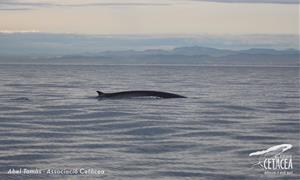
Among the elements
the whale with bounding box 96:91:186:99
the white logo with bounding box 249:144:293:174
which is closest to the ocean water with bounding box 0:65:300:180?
the white logo with bounding box 249:144:293:174

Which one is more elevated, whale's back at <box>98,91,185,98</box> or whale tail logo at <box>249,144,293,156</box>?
whale's back at <box>98,91,185,98</box>

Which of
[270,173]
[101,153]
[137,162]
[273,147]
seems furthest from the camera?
[273,147]

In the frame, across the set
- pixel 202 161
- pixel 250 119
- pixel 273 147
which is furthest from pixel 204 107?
pixel 202 161

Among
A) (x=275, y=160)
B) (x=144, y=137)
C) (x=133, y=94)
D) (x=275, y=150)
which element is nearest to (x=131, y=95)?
(x=133, y=94)

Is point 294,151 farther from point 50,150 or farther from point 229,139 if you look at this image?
point 50,150

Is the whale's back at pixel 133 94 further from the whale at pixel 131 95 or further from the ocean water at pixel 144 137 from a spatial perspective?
the ocean water at pixel 144 137

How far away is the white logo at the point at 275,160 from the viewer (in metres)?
13.4

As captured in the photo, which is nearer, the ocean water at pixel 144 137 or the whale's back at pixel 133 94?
the ocean water at pixel 144 137

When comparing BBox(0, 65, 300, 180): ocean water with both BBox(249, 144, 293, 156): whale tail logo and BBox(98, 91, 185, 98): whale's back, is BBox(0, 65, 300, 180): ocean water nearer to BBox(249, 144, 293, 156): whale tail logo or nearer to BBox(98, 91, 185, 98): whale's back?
BBox(249, 144, 293, 156): whale tail logo

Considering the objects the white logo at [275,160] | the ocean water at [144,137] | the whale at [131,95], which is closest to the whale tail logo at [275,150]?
the white logo at [275,160]

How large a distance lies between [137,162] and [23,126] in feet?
25.3

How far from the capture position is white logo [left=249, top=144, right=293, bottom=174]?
13.4 metres

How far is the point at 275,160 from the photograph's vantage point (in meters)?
14.4

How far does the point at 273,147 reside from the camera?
1631 cm
